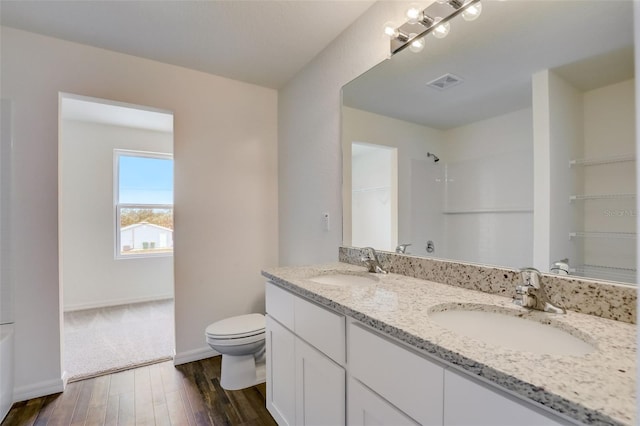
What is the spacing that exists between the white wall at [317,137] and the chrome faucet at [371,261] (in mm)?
335

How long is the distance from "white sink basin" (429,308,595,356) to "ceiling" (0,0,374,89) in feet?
5.53

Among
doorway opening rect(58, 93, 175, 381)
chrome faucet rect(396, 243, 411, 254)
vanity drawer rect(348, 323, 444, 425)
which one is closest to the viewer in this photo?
vanity drawer rect(348, 323, 444, 425)

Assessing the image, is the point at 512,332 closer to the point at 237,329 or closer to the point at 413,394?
the point at 413,394

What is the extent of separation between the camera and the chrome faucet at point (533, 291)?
0.90 m

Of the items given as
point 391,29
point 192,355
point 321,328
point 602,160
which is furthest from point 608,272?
point 192,355

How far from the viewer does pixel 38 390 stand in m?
1.84

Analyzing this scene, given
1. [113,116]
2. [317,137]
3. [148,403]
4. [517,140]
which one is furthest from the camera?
[113,116]

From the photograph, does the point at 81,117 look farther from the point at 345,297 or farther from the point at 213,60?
the point at 345,297

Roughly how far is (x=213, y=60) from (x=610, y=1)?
221cm

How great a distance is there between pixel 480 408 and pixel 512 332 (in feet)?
1.30

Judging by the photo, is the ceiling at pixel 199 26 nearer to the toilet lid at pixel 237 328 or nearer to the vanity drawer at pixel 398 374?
the vanity drawer at pixel 398 374

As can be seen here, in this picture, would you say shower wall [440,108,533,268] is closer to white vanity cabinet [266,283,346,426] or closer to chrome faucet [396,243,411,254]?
chrome faucet [396,243,411,254]

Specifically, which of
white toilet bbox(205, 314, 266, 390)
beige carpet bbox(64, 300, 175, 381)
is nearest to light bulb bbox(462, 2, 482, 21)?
white toilet bbox(205, 314, 266, 390)

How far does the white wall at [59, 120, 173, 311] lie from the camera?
3529mm
